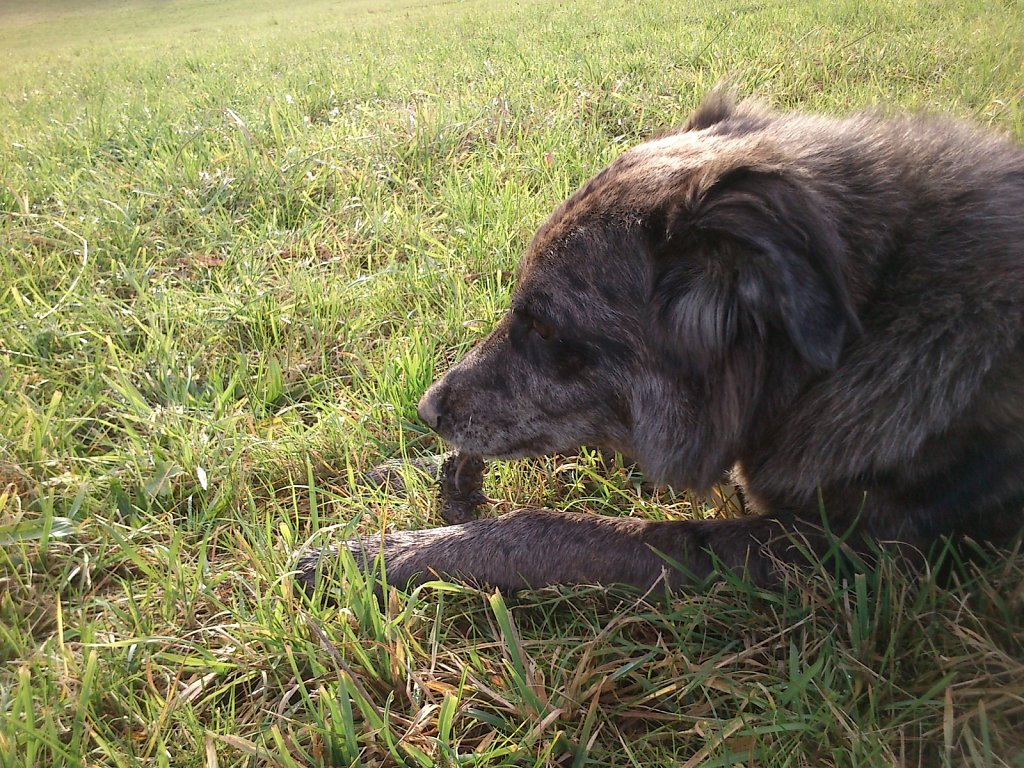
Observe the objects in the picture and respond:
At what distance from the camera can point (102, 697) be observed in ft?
5.39

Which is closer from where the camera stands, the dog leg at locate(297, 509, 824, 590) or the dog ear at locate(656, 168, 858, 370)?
the dog ear at locate(656, 168, 858, 370)

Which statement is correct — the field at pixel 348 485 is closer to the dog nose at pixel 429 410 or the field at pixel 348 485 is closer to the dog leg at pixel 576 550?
the dog leg at pixel 576 550

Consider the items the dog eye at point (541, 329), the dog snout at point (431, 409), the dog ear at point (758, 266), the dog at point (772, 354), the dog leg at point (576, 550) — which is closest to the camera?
the dog ear at point (758, 266)

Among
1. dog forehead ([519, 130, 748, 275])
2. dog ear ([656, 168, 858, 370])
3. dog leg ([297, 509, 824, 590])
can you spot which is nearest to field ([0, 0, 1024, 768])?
dog leg ([297, 509, 824, 590])

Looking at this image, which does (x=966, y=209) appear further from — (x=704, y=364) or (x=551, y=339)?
(x=551, y=339)

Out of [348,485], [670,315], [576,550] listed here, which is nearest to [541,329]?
[670,315]

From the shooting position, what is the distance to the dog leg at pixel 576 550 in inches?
71.3

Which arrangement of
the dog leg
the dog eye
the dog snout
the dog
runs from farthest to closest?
the dog snout, the dog eye, the dog leg, the dog

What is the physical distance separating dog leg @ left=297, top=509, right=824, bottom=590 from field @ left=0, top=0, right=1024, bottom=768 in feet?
0.21

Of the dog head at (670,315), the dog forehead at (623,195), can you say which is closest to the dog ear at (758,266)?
the dog head at (670,315)

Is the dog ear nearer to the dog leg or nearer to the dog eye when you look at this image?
the dog eye

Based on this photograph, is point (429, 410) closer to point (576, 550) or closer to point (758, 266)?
point (576, 550)

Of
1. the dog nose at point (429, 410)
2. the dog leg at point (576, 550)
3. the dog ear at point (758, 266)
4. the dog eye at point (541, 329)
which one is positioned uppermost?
the dog ear at point (758, 266)

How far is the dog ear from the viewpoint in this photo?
1.49 meters
